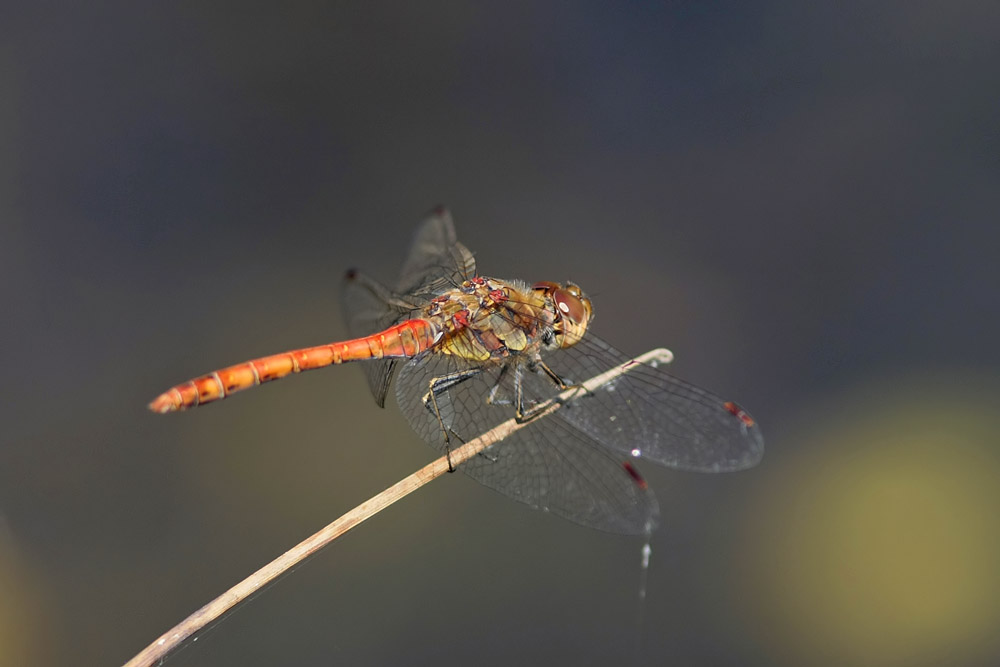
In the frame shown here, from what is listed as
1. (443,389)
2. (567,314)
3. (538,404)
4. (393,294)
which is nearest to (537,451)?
(538,404)

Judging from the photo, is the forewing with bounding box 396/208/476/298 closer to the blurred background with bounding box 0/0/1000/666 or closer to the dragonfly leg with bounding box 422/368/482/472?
the dragonfly leg with bounding box 422/368/482/472

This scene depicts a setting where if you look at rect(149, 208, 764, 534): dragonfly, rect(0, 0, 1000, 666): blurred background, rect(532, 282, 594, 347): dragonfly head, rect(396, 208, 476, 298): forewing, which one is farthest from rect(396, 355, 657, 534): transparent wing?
rect(0, 0, 1000, 666): blurred background

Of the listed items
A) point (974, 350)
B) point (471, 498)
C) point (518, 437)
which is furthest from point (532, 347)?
point (974, 350)

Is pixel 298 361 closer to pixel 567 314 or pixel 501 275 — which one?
pixel 567 314

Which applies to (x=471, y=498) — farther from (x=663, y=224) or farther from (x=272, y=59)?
(x=272, y=59)

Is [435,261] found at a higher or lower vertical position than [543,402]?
higher
